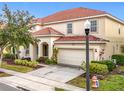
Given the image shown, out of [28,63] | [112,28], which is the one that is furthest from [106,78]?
[112,28]

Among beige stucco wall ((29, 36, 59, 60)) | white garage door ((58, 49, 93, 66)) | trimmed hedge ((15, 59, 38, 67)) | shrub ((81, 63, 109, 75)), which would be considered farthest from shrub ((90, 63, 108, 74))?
beige stucco wall ((29, 36, 59, 60))

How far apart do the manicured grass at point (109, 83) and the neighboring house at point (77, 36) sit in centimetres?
540

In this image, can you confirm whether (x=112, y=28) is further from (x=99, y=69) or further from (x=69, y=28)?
(x=99, y=69)

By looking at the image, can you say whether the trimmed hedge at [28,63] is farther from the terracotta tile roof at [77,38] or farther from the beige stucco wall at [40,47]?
the terracotta tile roof at [77,38]

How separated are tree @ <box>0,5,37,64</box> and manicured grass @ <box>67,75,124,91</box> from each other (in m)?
6.25

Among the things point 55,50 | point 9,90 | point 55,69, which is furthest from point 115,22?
point 9,90

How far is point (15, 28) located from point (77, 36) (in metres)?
8.55

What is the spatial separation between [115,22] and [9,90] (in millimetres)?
16704

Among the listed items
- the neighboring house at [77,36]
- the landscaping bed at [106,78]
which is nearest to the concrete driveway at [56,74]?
the landscaping bed at [106,78]

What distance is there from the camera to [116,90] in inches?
553

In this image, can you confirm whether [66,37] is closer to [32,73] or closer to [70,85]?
[32,73]

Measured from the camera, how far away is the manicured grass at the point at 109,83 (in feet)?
47.5

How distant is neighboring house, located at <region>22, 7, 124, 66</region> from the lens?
76.9 ft

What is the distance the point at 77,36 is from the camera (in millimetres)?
25953
